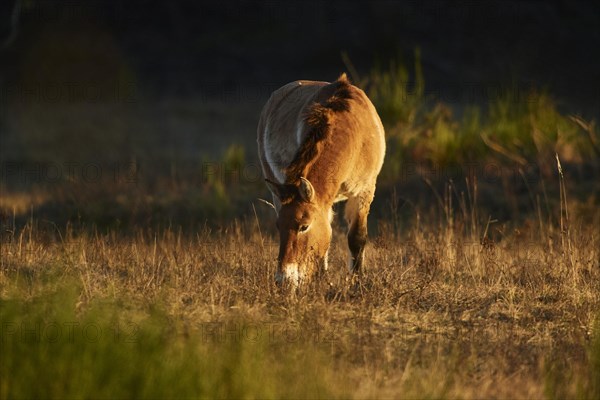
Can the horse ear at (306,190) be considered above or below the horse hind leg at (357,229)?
above

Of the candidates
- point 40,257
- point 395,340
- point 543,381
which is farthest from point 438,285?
point 40,257

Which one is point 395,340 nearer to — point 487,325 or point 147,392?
point 487,325

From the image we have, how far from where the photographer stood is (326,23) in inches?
1153

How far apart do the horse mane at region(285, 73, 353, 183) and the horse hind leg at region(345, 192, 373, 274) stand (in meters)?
0.88

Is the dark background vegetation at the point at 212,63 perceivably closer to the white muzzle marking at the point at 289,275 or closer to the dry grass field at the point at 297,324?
the dry grass field at the point at 297,324

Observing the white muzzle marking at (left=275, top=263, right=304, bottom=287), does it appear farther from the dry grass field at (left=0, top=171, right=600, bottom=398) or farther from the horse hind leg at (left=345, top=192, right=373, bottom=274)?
the horse hind leg at (left=345, top=192, right=373, bottom=274)

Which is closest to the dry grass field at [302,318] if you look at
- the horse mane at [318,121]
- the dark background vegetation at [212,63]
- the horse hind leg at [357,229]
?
the horse hind leg at [357,229]

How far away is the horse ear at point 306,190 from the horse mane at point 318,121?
13 cm

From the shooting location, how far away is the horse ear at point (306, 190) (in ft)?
20.1

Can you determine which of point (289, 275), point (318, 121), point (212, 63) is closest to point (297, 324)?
point (289, 275)

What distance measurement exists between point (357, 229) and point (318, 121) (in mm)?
1249

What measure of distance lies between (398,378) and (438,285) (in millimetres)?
2137

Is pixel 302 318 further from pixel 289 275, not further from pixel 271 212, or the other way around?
pixel 271 212

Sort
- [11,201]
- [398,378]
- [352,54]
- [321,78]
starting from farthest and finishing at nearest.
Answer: [352,54] < [321,78] < [11,201] < [398,378]
